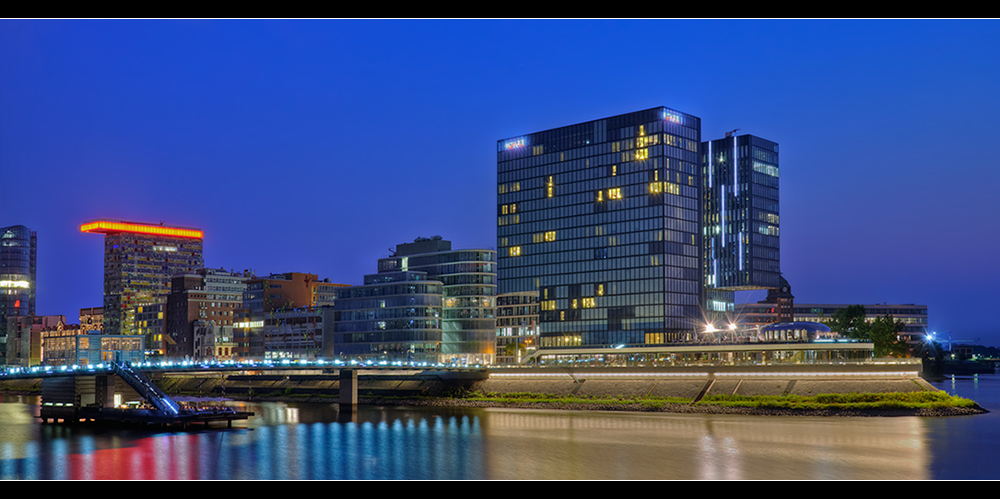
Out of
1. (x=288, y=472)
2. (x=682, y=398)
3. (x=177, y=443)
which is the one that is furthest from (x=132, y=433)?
(x=682, y=398)

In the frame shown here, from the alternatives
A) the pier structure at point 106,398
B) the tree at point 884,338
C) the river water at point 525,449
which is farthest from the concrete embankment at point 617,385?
the tree at point 884,338

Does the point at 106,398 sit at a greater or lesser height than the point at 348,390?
greater

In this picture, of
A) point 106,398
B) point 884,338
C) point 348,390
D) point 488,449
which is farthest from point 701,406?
point 884,338

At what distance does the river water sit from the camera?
73.3m

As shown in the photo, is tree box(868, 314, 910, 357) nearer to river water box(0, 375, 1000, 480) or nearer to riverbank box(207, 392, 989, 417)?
riverbank box(207, 392, 989, 417)

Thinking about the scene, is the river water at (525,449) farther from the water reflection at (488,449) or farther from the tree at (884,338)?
the tree at (884,338)

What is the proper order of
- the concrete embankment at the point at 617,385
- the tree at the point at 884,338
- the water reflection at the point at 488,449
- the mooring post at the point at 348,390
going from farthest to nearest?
the tree at the point at 884,338, the mooring post at the point at 348,390, the concrete embankment at the point at 617,385, the water reflection at the point at 488,449

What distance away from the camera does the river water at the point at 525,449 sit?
73312mm

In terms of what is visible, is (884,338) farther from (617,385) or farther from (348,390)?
(348,390)

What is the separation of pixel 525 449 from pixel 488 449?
139 inches

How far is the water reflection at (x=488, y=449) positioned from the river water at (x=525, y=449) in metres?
0.14

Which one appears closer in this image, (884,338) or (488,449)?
(488,449)

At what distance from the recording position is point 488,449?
Result: 8938 cm
